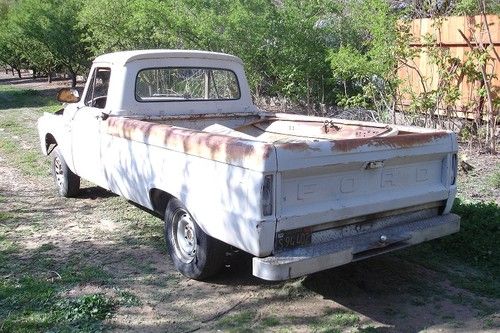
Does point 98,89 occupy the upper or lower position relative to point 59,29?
lower

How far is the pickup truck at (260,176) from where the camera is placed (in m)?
3.85

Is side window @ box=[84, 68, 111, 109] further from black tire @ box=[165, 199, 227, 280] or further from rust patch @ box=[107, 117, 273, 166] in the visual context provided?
black tire @ box=[165, 199, 227, 280]

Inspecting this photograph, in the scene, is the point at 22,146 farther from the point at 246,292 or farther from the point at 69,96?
the point at 246,292

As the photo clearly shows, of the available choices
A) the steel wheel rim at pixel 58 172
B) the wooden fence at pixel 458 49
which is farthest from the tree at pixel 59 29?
the wooden fence at pixel 458 49

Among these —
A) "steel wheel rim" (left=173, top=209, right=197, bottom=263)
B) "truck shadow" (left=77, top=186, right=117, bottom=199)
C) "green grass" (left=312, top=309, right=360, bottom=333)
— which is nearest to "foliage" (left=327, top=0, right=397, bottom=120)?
"truck shadow" (left=77, top=186, right=117, bottom=199)

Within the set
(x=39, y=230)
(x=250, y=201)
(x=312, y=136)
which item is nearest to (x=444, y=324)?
(x=250, y=201)

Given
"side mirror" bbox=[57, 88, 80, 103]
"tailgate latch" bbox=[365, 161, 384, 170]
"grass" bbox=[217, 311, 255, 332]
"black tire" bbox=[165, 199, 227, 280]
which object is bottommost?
"grass" bbox=[217, 311, 255, 332]

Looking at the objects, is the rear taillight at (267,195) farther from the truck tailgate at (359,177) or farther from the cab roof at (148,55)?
the cab roof at (148,55)

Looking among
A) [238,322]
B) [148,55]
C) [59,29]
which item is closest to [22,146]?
[148,55]

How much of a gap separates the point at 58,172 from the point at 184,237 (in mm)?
3551

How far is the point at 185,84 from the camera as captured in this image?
6.74 meters

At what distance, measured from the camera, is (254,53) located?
11.6 m

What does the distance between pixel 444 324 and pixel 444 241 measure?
67.0 inches

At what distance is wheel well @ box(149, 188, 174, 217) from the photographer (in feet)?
17.0
